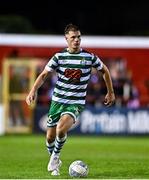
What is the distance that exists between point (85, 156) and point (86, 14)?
2719 cm

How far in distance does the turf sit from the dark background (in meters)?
18.1

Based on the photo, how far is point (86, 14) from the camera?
A: 47.8 meters

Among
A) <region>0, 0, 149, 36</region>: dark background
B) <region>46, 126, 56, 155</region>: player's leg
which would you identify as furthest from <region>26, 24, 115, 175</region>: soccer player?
<region>0, 0, 149, 36</region>: dark background

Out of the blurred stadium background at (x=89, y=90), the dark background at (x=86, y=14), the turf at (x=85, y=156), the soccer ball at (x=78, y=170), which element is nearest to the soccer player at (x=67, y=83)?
the soccer ball at (x=78, y=170)

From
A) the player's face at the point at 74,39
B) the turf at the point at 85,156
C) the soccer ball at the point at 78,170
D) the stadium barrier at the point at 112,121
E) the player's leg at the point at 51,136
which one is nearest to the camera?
the soccer ball at the point at 78,170

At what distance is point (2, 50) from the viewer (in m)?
32.7

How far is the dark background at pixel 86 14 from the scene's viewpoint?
47.3 m

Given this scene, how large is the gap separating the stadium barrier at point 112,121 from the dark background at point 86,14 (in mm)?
17018

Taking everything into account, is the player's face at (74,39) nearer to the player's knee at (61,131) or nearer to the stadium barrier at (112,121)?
the player's knee at (61,131)

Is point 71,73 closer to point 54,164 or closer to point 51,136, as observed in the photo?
point 51,136

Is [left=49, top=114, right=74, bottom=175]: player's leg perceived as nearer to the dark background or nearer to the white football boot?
the white football boot

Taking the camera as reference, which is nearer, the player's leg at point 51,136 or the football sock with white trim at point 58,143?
the football sock with white trim at point 58,143

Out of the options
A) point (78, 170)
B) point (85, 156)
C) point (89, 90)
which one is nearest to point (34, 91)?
point (78, 170)

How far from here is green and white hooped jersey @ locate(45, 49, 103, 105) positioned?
51.1 ft
